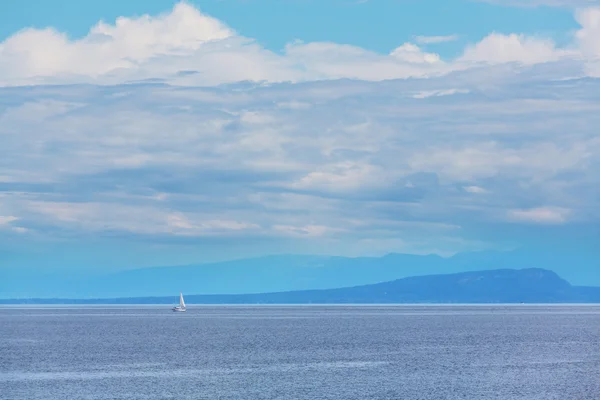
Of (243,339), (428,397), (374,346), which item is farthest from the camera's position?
(243,339)

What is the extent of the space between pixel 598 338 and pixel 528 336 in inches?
536

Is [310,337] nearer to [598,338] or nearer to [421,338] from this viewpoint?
[421,338]

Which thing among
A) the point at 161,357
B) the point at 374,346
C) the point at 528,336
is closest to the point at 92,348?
the point at 161,357

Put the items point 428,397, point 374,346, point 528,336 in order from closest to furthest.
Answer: point 428,397 < point 374,346 < point 528,336

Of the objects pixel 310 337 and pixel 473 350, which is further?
pixel 310 337

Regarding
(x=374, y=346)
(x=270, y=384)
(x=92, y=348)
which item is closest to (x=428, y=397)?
(x=270, y=384)

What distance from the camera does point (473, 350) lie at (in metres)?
142

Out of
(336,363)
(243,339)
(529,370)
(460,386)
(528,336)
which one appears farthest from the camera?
(528,336)

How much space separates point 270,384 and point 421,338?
91.1 m

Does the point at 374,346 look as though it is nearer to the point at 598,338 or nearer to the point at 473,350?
the point at 473,350

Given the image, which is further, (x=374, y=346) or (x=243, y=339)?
(x=243, y=339)

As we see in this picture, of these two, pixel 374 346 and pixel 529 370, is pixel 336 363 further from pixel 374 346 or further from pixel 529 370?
pixel 374 346

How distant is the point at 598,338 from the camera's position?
187 meters

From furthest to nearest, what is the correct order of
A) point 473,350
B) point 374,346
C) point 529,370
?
1. point 374,346
2. point 473,350
3. point 529,370
